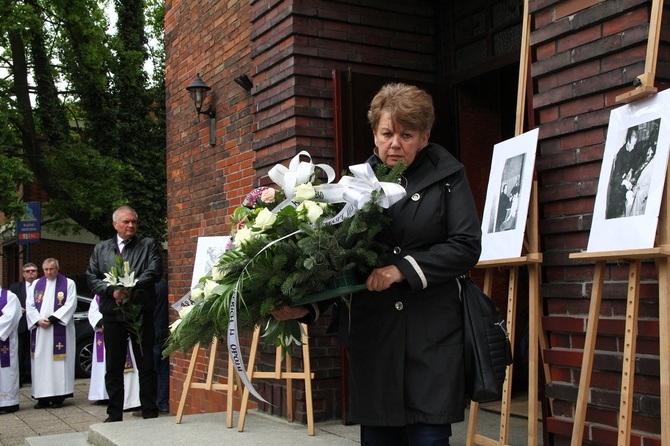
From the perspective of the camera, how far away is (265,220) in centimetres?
302

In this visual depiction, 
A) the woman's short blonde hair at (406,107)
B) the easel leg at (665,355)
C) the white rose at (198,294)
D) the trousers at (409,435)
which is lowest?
the trousers at (409,435)

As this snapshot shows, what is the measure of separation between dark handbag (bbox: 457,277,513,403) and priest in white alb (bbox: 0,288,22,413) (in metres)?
8.73

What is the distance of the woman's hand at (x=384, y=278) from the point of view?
292 cm

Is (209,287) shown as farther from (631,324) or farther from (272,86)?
(272,86)

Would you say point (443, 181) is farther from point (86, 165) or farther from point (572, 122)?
point (86, 165)

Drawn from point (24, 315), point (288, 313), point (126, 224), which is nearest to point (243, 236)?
point (288, 313)

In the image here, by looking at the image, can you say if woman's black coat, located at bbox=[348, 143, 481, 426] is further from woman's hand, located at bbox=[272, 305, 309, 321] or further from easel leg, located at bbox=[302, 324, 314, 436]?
easel leg, located at bbox=[302, 324, 314, 436]

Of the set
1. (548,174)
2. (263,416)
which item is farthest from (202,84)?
(548,174)

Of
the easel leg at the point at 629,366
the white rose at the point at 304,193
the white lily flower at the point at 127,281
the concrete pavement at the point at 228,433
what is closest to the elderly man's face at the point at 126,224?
the white lily flower at the point at 127,281

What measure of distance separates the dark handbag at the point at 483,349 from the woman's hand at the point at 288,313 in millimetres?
663

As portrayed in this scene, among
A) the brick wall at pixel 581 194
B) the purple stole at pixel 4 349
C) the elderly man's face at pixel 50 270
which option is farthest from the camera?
the elderly man's face at pixel 50 270

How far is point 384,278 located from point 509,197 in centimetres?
156

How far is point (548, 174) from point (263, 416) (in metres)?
3.42

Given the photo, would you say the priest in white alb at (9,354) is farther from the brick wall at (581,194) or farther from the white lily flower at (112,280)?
the brick wall at (581,194)
